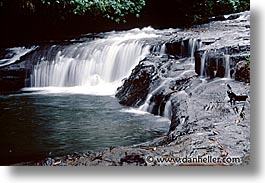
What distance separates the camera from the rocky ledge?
1.62 metres

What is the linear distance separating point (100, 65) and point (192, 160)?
56 centimetres

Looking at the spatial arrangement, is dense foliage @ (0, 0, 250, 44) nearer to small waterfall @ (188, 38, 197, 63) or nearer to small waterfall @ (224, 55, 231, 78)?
small waterfall @ (188, 38, 197, 63)

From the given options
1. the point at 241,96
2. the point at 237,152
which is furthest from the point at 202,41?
the point at 237,152

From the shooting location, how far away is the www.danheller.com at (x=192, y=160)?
5.27 feet

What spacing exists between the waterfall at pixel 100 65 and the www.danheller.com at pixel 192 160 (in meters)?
0.35

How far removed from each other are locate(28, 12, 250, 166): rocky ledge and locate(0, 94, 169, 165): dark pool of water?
4 centimetres

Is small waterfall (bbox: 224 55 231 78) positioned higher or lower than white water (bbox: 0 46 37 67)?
lower

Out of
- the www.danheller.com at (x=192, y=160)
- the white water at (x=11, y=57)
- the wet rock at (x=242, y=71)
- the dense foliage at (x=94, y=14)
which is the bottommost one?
the www.danheller.com at (x=192, y=160)

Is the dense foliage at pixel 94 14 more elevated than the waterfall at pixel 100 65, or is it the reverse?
the dense foliage at pixel 94 14

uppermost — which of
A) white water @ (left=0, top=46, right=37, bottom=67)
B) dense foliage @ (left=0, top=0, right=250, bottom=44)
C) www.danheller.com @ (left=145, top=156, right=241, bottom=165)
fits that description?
dense foliage @ (left=0, top=0, right=250, bottom=44)

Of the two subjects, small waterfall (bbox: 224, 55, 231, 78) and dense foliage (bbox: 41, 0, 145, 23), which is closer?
small waterfall (bbox: 224, 55, 231, 78)

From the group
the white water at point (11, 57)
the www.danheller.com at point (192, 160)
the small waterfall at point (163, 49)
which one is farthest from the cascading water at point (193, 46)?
the white water at point (11, 57)

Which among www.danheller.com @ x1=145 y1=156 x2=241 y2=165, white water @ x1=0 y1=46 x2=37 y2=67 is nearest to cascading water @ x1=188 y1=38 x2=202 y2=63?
www.danheller.com @ x1=145 y1=156 x2=241 y2=165

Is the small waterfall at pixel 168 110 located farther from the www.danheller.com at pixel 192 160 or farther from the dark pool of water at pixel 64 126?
the www.danheller.com at pixel 192 160
